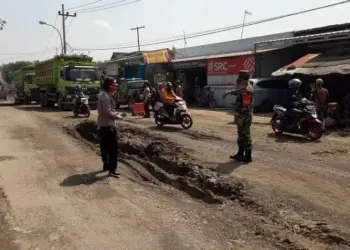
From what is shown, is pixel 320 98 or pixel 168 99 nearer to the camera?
pixel 320 98

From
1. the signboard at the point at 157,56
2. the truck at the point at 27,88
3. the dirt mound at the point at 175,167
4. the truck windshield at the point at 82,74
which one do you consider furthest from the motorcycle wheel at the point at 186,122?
the truck at the point at 27,88

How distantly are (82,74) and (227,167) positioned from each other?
18581mm

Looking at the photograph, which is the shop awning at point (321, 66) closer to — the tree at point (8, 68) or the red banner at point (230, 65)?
the red banner at point (230, 65)

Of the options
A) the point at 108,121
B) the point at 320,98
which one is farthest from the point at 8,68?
the point at 108,121

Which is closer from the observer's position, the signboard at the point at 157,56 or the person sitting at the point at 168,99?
the person sitting at the point at 168,99

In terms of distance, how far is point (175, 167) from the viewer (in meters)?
8.40

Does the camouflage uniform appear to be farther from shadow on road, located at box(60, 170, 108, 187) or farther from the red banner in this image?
the red banner

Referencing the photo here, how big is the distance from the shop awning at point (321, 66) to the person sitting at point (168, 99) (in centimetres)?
579

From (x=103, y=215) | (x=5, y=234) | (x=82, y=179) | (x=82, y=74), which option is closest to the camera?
(x=5, y=234)

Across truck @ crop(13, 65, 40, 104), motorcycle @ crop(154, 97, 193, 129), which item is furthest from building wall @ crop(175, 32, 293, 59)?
truck @ crop(13, 65, 40, 104)

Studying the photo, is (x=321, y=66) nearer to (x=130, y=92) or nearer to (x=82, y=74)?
(x=130, y=92)

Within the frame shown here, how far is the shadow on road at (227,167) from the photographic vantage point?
25.4ft

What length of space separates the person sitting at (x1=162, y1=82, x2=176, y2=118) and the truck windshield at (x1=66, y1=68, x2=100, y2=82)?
11.3 m

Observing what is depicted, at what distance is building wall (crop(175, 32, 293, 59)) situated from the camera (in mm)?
25844
